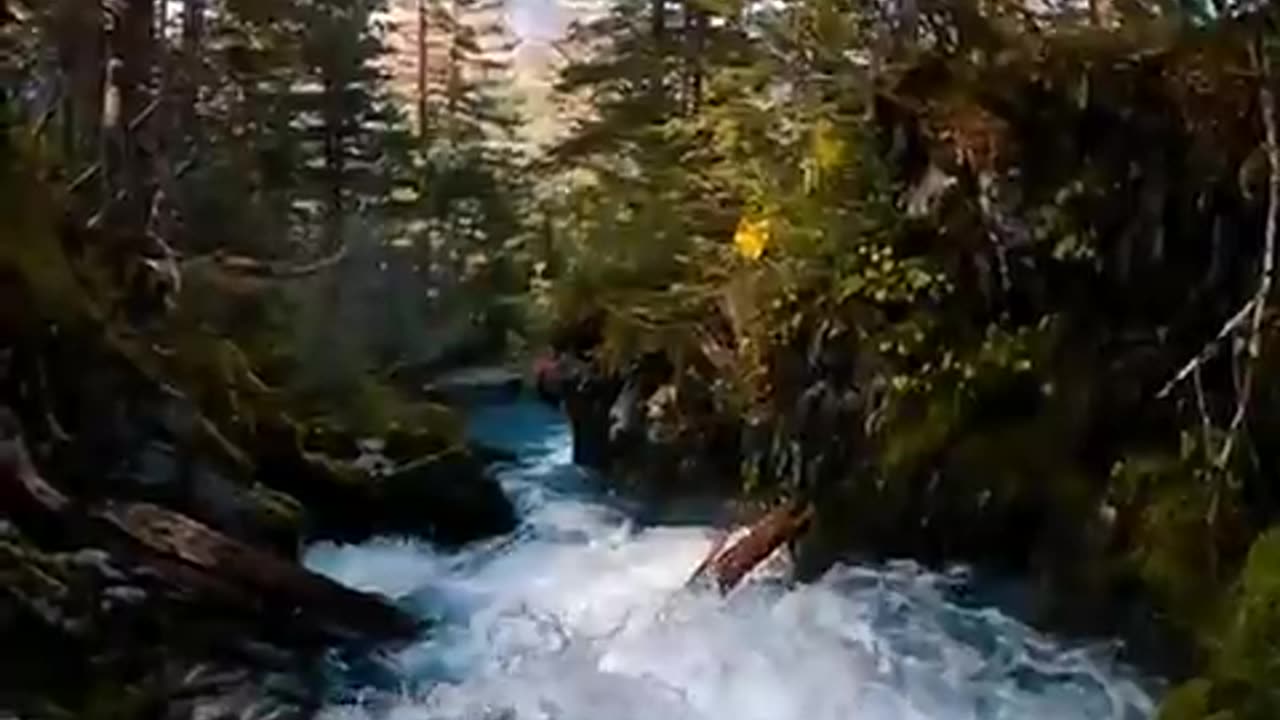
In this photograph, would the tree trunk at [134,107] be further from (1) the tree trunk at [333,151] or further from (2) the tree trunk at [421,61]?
(2) the tree trunk at [421,61]

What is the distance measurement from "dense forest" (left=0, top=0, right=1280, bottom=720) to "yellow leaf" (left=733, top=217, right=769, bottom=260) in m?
0.04

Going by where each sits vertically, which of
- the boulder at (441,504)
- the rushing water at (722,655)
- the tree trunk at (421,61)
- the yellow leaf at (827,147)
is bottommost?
the boulder at (441,504)

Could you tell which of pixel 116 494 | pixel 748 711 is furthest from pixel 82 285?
pixel 748 711

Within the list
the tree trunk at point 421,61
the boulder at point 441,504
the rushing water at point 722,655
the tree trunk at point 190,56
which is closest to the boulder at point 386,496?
the boulder at point 441,504

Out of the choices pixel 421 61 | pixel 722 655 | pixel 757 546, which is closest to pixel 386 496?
pixel 757 546

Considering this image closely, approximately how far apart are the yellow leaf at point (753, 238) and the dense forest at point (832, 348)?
0.14 ft

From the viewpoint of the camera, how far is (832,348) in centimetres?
830

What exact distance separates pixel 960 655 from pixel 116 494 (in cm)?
415

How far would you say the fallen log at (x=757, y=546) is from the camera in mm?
8547

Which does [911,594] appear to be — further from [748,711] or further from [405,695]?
[405,695]

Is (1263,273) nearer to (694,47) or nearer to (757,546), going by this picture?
(757,546)

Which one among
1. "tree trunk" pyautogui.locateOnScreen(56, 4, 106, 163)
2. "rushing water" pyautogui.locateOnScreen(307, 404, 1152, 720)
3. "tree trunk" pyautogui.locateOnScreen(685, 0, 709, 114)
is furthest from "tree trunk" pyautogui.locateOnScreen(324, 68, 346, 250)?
"rushing water" pyautogui.locateOnScreen(307, 404, 1152, 720)

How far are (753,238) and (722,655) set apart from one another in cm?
302

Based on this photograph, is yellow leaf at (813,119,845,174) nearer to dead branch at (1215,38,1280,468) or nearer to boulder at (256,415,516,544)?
dead branch at (1215,38,1280,468)
